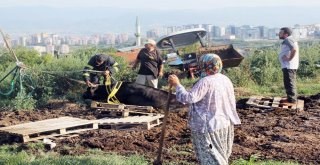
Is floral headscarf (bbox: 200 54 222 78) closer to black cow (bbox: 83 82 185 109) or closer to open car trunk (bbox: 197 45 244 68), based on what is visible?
black cow (bbox: 83 82 185 109)

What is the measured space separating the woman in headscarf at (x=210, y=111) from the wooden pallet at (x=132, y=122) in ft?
12.4

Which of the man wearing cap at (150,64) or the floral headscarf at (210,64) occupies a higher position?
the floral headscarf at (210,64)

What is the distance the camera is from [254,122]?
10.1 metres

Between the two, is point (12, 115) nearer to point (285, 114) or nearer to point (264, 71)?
point (285, 114)

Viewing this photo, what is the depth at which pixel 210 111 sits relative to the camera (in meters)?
5.70

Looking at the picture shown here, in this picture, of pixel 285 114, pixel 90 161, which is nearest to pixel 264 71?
pixel 285 114

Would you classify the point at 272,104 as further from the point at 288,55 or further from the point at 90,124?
the point at 90,124

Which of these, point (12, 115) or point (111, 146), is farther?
point (12, 115)

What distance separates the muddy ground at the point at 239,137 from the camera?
771cm

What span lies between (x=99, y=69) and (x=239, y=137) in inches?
169

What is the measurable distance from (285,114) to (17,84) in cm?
697

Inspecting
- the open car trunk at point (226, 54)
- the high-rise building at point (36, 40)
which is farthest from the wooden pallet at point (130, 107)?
the high-rise building at point (36, 40)

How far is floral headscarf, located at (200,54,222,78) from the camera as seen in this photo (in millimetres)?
5617

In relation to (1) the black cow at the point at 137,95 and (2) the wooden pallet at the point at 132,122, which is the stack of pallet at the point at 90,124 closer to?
(2) the wooden pallet at the point at 132,122
